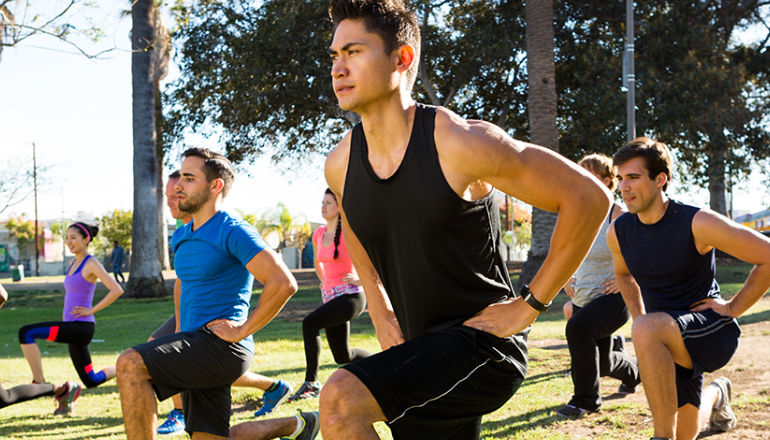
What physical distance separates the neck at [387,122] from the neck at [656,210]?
2.72 metres

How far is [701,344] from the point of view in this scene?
474 centimetres

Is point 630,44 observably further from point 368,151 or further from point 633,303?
point 368,151

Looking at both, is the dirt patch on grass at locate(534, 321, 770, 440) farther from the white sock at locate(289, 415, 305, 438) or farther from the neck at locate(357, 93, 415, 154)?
the neck at locate(357, 93, 415, 154)

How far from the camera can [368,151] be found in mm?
2994

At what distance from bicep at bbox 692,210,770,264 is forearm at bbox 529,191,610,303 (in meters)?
2.25

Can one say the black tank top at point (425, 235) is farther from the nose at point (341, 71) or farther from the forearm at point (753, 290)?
the forearm at point (753, 290)

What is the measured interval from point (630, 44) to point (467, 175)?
18341 millimetres

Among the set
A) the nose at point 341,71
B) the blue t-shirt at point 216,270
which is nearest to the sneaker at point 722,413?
the blue t-shirt at point 216,270

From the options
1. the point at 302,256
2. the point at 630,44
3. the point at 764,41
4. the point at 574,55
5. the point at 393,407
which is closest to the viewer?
the point at 393,407

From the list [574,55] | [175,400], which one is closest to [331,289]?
[175,400]

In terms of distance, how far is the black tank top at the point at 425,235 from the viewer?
9.04 feet

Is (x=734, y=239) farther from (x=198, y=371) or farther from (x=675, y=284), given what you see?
(x=198, y=371)

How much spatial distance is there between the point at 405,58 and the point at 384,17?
0.57 feet

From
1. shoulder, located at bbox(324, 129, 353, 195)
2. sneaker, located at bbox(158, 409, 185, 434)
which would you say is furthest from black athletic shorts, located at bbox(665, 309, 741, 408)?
sneaker, located at bbox(158, 409, 185, 434)
